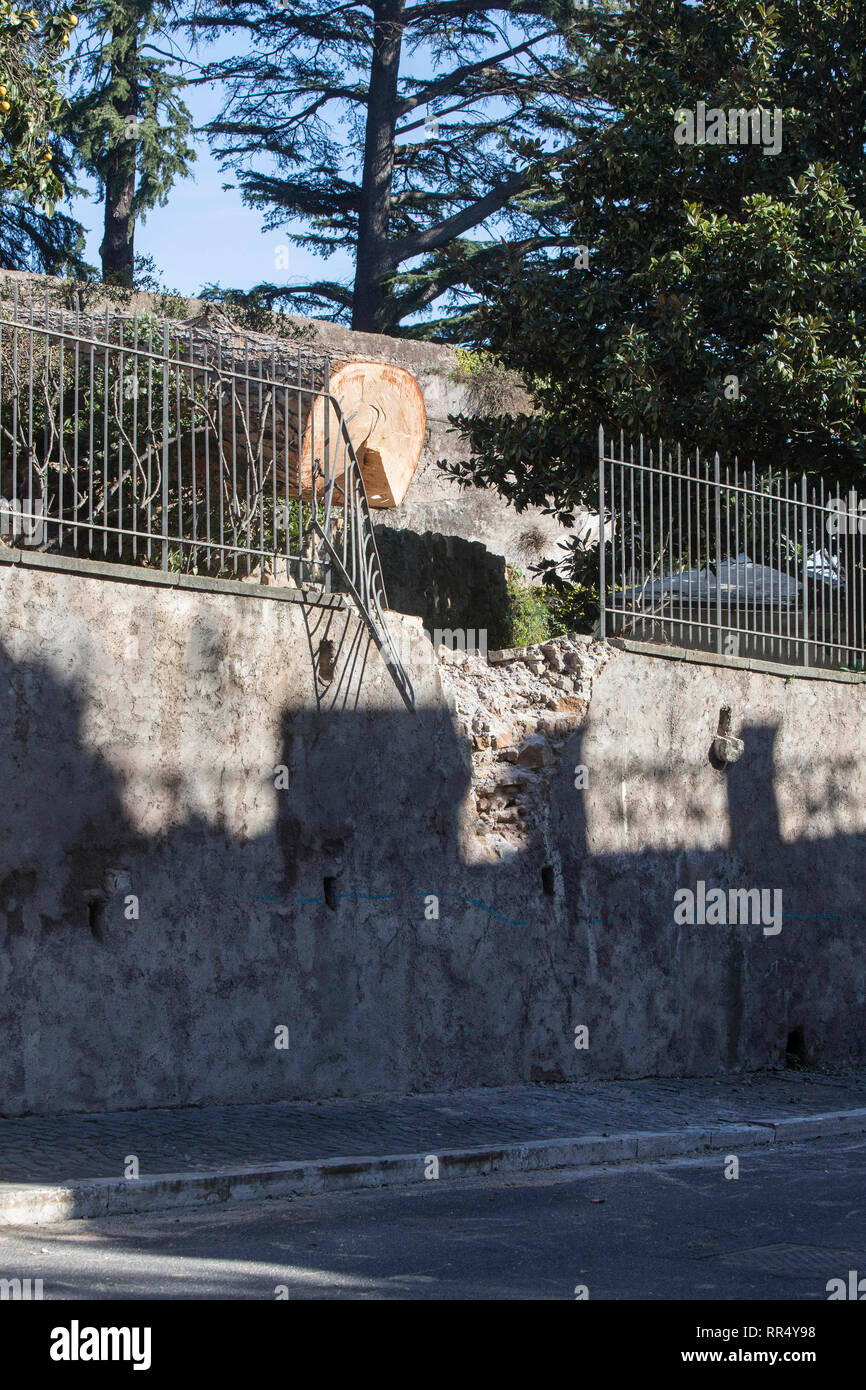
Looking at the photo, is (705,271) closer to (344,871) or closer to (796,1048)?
(796,1048)

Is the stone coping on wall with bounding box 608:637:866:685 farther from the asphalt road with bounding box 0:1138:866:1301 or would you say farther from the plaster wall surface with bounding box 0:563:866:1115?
the asphalt road with bounding box 0:1138:866:1301

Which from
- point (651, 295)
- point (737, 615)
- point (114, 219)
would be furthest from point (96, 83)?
point (737, 615)

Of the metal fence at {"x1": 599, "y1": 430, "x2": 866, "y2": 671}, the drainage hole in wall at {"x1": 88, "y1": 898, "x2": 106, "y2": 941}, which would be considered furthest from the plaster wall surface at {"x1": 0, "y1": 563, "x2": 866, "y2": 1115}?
the metal fence at {"x1": 599, "y1": 430, "x2": 866, "y2": 671}

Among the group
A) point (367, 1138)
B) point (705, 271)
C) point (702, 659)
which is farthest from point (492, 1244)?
point (705, 271)

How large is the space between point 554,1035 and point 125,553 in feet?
16.6

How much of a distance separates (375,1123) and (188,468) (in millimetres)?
5222

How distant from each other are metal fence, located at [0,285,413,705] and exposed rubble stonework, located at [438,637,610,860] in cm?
81

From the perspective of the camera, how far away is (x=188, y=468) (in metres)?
11.3

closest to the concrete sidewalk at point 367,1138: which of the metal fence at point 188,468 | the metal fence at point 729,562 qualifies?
the metal fence at point 188,468

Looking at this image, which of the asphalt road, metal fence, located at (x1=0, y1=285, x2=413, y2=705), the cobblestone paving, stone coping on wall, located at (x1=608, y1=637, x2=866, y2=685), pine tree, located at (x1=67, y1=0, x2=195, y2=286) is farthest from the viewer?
pine tree, located at (x1=67, y1=0, x2=195, y2=286)

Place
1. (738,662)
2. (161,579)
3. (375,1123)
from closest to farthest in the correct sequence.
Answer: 1. (375,1123)
2. (161,579)
3. (738,662)

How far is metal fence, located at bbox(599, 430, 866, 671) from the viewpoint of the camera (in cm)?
1188

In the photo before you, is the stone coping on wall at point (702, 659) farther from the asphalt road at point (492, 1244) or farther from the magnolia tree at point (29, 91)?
the magnolia tree at point (29, 91)

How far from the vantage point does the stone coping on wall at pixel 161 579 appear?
27.7 ft
